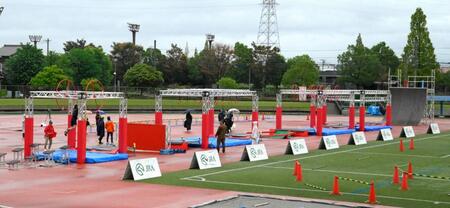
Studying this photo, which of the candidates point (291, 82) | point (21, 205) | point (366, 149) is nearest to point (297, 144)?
point (366, 149)

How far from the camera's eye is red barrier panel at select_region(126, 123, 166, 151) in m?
36.0

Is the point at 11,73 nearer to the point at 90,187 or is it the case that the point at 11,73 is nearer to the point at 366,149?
the point at 366,149

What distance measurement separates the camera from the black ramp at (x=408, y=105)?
67312 mm

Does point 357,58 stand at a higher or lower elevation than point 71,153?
higher

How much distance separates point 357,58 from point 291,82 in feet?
43.6

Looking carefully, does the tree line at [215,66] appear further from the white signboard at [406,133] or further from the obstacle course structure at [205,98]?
the obstacle course structure at [205,98]

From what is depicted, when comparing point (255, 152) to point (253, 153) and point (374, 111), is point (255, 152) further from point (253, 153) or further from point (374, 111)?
point (374, 111)

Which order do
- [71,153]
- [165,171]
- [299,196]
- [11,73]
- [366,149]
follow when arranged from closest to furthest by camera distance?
[299,196] < [165,171] < [71,153] < [366,149] < [11,73]

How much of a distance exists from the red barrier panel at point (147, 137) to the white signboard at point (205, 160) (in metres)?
6.73

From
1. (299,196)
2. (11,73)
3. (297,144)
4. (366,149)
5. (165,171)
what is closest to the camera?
(299,196)

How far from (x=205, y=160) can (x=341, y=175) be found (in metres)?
5.85

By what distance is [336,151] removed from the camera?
37781 mm

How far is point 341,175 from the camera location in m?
27.1

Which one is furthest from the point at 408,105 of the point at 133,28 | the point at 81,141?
the point at 133,28
